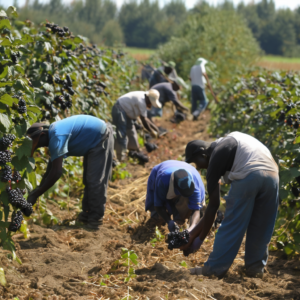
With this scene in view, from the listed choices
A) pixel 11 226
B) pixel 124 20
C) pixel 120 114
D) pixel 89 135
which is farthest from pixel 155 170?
pixel 124 20

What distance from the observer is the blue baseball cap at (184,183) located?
4.16 metres

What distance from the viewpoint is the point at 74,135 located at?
4.75 metres

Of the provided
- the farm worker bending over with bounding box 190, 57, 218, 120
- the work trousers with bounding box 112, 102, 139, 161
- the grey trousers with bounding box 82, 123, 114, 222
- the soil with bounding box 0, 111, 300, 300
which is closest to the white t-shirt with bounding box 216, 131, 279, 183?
the soil with bounding box 0, 111, 300, 300

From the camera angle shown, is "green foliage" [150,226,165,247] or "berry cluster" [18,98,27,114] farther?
"green foliage" [150,226,165,247]

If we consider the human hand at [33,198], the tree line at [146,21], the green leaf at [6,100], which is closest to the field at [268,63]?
the human hand at [33,198]

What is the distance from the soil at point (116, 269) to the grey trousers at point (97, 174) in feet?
0.83

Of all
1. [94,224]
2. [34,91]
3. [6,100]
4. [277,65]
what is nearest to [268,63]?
[277,65]

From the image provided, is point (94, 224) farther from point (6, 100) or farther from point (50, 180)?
point (6, 100)

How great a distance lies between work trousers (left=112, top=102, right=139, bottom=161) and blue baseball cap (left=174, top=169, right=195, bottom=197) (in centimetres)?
336

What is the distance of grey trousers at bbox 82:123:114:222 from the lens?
16.6 ft

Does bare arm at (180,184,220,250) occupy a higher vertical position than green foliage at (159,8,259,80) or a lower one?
lower

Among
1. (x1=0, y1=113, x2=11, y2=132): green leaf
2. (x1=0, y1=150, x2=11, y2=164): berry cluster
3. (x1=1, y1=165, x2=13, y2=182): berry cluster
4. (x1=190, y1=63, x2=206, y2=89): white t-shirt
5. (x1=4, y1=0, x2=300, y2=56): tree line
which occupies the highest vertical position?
(x1=4, y1=0, x2=300, y2=56): tree line

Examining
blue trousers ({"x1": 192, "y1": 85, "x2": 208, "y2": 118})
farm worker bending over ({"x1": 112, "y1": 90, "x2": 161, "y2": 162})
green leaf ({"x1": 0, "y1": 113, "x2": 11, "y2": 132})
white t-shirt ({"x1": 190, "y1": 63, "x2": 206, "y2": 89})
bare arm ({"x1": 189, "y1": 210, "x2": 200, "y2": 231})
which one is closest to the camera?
green leaf ({"x1": 0, "y1": 113, "x2": 11, "y2": 132})

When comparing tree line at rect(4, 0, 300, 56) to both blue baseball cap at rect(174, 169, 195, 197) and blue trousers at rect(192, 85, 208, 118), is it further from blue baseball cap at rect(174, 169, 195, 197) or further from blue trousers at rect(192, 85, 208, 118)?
blue baseball cap at rect(174, 169, 195, 197)
